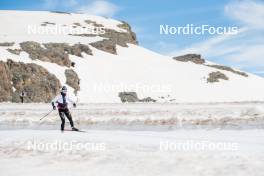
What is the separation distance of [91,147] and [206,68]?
259 ft

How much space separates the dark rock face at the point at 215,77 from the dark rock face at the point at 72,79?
29.2m

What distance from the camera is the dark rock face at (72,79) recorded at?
61934mm

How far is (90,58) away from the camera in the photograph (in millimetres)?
80625

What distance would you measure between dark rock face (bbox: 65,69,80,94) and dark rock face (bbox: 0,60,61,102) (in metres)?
4.19

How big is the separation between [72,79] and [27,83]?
10.5 metres

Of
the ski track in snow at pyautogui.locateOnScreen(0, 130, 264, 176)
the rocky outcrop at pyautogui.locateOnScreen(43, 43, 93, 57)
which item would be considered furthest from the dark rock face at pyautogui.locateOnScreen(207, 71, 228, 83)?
the ski track in snow at pyautogui.locateOnScreen(0, 130, 264, 176)

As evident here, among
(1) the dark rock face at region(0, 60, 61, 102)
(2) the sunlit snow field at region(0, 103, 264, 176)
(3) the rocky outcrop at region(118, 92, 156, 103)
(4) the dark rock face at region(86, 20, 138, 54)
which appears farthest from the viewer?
(4) the dark rock face at region(86, 20, 138, 54)

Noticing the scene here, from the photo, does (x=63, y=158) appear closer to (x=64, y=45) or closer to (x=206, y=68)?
(x=64, y=45)

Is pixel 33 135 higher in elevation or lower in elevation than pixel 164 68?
lower

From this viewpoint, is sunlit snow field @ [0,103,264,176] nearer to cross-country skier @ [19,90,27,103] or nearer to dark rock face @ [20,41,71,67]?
cross-country skier @ [19,90,27,103]

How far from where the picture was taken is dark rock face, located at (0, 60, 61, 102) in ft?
168

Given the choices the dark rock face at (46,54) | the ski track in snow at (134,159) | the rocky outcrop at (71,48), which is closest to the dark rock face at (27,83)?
the dark rock face at (46,54)

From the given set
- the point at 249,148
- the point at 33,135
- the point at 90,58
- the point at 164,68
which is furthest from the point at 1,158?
the point at 164,68

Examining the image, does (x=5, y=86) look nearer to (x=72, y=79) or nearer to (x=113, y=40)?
(x=72, y=79)
